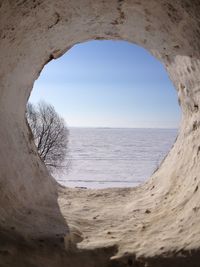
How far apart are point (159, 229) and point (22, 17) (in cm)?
126

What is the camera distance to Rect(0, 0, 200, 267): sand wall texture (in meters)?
1.56

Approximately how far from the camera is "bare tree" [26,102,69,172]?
40.7 ft

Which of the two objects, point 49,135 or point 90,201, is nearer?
point 90,201

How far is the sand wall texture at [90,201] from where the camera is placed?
1.56 meters

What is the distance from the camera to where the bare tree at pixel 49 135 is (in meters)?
12.4

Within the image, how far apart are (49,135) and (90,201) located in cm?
1014

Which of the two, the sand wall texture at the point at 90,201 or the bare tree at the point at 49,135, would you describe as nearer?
the sand wall texture at the point at 90,201

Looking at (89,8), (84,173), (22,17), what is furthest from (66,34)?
(84,173)

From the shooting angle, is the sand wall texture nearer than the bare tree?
Yes

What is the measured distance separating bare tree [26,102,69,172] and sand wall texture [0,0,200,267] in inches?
382

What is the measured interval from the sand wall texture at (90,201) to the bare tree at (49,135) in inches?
382

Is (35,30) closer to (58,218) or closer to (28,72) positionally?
(28,72)

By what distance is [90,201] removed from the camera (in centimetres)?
287

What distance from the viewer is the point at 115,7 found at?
185 cm
